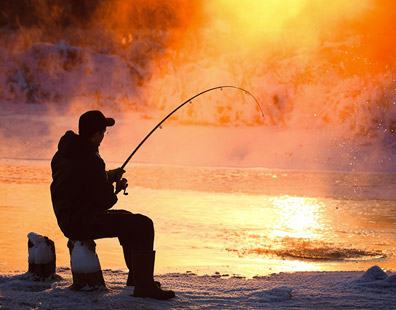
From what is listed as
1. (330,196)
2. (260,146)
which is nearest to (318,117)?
(260,146)

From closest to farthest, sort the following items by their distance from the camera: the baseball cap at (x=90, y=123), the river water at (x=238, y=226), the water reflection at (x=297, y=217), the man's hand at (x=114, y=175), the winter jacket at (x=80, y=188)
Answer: the winter jacket at (x=80, y=188), the baseball cap at (x=90, y=123), the man's hand at (x=114, y=175), the river water at (x=238, y=226), the water reflection at (x=297, y=217)

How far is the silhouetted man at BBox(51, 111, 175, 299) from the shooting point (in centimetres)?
493

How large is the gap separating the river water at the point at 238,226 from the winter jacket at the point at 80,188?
191 cm

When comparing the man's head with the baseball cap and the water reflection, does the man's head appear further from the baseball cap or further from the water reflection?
the water reflection

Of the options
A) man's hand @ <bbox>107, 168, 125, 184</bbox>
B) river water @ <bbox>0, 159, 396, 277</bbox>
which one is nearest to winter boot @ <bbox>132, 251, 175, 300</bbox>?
man's hand @ <bbox>107, 168, 125, 184</bbox>

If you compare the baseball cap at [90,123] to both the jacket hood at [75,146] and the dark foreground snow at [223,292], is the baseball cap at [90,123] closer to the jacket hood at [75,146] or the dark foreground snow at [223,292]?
the jacket hood at [75,146]

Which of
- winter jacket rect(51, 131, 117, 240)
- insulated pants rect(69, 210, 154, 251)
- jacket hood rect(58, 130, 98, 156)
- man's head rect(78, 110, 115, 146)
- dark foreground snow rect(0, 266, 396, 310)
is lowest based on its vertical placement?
dark foreground snow rect(0, 266, 396, 310)

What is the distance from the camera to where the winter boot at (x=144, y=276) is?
197 inches

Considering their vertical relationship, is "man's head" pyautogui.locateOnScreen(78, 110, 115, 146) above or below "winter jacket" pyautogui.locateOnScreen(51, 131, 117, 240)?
above

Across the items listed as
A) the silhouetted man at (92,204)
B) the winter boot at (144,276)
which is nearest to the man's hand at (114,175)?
the silhouetted man at (92,204)

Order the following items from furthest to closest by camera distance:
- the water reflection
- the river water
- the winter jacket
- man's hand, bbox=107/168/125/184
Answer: the water reflection → the river water → man's hand, bbox=107/168/125/184 → the winter jacket

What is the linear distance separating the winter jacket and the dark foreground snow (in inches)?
18.6

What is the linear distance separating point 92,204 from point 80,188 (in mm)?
129

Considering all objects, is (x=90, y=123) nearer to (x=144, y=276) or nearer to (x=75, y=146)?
(x=75, y=146)
